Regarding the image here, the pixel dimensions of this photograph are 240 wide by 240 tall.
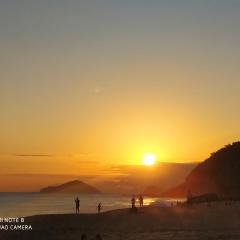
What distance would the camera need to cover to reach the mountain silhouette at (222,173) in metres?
127

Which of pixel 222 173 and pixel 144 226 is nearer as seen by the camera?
pixel 144 226

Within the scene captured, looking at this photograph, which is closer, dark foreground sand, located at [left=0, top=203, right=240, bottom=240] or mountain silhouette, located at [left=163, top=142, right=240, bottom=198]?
dark foreground sand, located at [left=0, top=203, right=240, bottom=240]

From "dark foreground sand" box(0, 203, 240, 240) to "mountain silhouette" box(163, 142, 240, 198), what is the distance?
72.1 meters

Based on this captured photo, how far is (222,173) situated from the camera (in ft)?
441

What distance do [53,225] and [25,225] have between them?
259cm

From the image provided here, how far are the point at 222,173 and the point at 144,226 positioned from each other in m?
95.2

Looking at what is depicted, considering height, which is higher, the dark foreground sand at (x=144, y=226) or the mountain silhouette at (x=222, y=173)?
the mountain silhouette at (x=222, y=173)

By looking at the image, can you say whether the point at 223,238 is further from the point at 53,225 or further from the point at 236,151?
the point at 236,151

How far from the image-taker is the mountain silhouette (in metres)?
127

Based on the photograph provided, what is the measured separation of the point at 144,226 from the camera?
141 feet

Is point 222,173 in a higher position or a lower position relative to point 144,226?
higher

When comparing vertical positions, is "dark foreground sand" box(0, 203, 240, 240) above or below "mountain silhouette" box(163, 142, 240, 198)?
below

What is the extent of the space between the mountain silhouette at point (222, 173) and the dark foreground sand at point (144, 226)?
2838 inches

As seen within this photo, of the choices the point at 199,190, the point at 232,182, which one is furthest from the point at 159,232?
the point at 199,190
